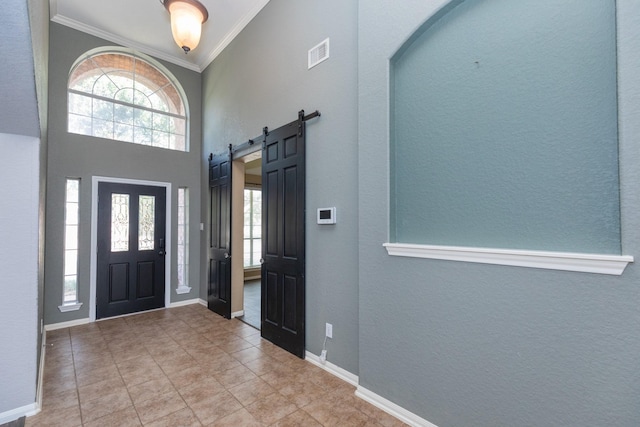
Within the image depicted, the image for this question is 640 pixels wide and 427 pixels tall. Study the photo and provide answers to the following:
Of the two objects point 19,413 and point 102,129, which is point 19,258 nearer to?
point 19,413

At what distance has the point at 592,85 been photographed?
1421mm

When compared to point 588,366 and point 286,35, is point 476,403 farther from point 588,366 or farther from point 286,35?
point 286,35

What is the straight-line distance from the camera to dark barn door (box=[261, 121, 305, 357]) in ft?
10.0

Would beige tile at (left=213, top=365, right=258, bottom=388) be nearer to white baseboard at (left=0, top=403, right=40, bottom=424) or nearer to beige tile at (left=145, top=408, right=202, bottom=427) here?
beige tile at (left=145, top=408, right=202, bottom=427)

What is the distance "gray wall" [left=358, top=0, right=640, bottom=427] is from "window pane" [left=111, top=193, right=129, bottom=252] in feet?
13.0

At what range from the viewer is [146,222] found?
4664mm

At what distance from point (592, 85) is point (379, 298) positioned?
1761 mm

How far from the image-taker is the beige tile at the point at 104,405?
2.12 meters

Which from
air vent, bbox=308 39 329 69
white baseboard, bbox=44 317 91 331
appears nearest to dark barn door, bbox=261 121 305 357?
air vent, bbox=308 39 329 69

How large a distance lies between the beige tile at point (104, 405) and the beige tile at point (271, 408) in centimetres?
101

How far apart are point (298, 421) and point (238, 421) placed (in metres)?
0.43

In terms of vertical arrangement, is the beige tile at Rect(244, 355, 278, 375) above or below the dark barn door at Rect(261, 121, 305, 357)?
below

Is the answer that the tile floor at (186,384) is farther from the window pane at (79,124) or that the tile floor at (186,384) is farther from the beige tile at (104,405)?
the window pane at (79,124)

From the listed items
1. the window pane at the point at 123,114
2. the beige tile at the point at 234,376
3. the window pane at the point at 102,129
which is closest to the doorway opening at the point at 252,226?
the window pane at the point at 123,114
